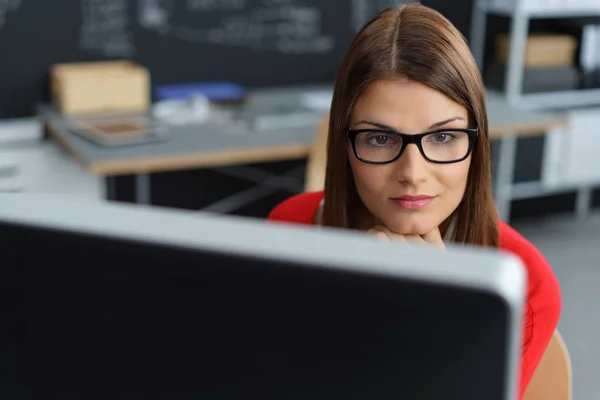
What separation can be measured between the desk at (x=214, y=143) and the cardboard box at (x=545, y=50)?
443 mm

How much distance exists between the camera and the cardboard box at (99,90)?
312 cm

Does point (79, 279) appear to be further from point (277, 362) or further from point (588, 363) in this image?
point (588, 363)

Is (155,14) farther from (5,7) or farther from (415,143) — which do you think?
(415,143)

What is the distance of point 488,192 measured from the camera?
1.02 meters

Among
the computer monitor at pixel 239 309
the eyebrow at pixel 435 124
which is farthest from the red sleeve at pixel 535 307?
the computer monitor at pixel 239 309

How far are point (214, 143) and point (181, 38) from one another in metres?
0.96

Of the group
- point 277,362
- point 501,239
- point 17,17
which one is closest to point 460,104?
point 501,239

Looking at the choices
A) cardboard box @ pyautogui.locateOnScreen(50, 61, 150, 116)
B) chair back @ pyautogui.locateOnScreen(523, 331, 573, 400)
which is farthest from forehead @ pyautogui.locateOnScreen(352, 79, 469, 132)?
cardboard box @ pyautogui.locateOnScreen(50, 61, 150, 116)

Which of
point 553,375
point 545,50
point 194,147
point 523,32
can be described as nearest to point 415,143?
point 553,375

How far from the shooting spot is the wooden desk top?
2596 mm

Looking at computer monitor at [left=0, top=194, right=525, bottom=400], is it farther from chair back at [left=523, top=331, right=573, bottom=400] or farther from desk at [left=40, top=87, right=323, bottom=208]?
desk at [left=40, top=87, right=323, bottom=208]

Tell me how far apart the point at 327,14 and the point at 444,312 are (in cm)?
359

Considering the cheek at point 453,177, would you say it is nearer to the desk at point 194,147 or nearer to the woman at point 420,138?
the woman at point 420,138

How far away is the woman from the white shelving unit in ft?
8.99
